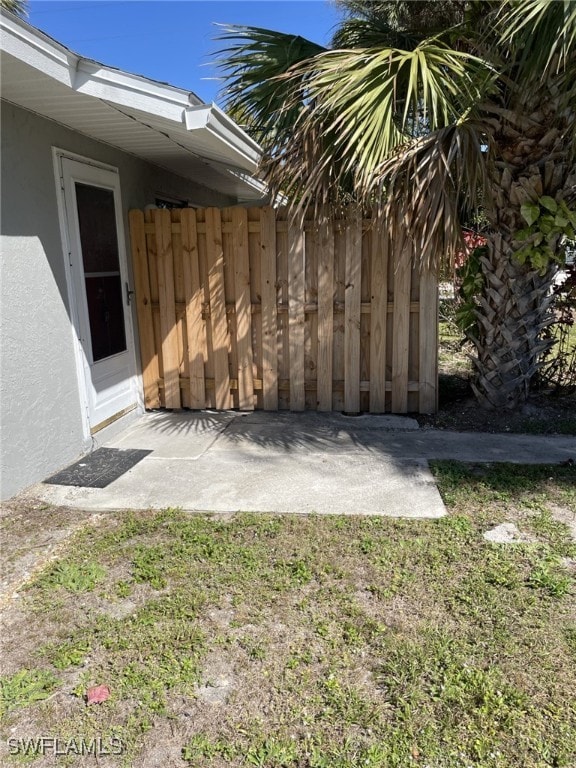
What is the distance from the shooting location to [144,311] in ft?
20.2

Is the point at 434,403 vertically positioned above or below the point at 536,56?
below

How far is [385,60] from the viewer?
4.36 m

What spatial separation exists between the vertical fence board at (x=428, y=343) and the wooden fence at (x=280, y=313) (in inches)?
0.4

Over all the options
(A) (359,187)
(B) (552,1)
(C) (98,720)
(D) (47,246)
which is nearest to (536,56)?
(B) (552,1)

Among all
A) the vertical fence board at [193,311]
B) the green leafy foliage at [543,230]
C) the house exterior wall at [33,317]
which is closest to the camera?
the house exterior wall at [33,317]

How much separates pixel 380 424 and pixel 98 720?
393 cm

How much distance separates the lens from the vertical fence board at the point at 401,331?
5.54m

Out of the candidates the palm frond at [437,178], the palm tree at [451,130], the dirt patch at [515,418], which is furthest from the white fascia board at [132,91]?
the dirt patch at [515,418]

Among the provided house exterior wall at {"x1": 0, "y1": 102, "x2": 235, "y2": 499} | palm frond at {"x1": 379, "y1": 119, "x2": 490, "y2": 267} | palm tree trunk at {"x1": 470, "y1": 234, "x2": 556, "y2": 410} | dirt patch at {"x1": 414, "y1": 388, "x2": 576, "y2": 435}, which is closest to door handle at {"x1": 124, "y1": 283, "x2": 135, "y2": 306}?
house exterior wall at {"x1": 0, "y1": 102, "x2": 235, "y2": 499}

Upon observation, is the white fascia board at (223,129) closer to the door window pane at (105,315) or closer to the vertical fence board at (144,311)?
the vertical fence board at (144,311)

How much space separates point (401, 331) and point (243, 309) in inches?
66.1

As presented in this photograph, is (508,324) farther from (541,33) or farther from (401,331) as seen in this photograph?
(541,33)

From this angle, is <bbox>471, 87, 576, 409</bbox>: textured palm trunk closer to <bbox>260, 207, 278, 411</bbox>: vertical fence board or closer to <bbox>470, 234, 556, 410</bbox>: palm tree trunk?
<bbox>470, 234, 556, 410</bbox>: palm tree trunk

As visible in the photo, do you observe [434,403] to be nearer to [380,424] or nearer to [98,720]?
[380,424]
